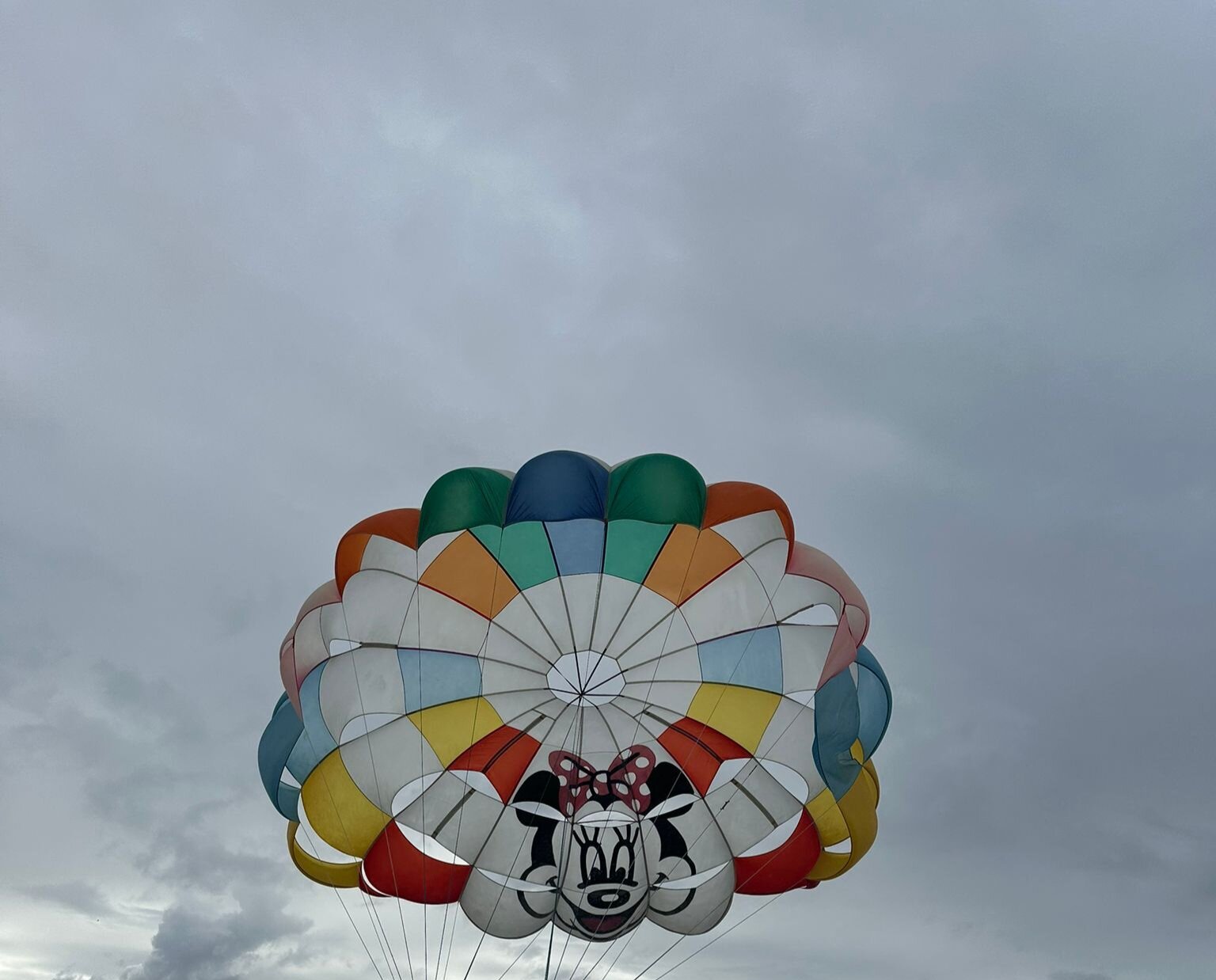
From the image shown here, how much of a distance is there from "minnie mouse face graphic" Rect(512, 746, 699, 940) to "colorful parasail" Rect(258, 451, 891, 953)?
0.06 feet

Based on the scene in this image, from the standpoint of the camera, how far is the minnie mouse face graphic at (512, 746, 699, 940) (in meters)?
10.3

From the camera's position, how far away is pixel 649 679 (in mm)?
10688

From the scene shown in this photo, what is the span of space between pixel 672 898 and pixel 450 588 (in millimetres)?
3582

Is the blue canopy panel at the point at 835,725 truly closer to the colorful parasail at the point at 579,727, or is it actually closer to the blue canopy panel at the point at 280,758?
the colorful parasail at the point at 579,727

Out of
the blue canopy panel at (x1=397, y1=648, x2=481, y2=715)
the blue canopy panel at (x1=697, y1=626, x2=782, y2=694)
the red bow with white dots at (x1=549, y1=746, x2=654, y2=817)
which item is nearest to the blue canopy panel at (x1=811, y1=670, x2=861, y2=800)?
the blue canopy panel at (x1=697, y1=626, x2=782, y2=694)

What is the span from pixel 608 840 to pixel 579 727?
1.09 meters

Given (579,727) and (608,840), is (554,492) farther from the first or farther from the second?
(608,840)

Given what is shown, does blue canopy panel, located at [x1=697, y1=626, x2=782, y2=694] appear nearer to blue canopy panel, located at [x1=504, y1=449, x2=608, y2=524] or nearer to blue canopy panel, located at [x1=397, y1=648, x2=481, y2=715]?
blue canopy panel, located at [x1=504, y1=449, x2=608, y2=524]

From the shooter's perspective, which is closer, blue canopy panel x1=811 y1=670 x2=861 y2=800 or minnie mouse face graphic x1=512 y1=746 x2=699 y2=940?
blue canopy panel x1=811 y1=670 x2=861 y2=800

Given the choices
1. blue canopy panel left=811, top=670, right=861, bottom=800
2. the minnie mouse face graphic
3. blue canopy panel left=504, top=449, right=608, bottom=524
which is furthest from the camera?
the minnie mouse face graphic

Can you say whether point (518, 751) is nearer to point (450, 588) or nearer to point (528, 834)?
point (528, 834)

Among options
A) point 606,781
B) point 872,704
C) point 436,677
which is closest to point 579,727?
point 606,781

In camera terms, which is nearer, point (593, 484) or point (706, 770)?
point (593, 484)

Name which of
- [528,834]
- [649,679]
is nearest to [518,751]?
[528,834]
